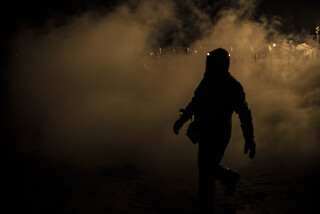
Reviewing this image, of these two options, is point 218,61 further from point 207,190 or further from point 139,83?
point 139,83

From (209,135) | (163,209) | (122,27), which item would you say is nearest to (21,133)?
(122,27)

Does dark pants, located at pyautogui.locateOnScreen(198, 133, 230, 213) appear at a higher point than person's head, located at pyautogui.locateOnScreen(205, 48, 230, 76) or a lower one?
lower

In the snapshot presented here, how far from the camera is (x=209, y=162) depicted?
2979 mm

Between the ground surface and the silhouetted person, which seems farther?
the ground surface

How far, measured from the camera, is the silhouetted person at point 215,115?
292cm

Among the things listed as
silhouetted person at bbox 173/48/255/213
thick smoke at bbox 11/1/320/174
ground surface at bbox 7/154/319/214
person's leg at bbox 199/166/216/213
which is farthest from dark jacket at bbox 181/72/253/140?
thick smoke at bbox 11/1/320/174

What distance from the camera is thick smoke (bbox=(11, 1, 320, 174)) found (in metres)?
6.83

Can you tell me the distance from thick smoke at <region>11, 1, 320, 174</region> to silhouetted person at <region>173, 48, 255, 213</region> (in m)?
3.12

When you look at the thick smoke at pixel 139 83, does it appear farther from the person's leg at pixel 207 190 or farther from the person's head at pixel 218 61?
the person's head at pixel 218 61

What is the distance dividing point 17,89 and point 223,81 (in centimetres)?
1104

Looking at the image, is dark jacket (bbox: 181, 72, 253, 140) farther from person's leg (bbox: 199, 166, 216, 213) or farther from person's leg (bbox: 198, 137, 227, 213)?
person's leg (bbox: 199, 166, 216, 213)

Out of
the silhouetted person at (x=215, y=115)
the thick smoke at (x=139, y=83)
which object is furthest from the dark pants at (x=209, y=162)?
the thick smoke at (x=139, y=83)

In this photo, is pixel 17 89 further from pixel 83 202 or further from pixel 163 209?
pixel 163 209

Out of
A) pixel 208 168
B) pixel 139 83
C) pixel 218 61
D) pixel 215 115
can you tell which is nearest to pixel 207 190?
pixel 208 168
